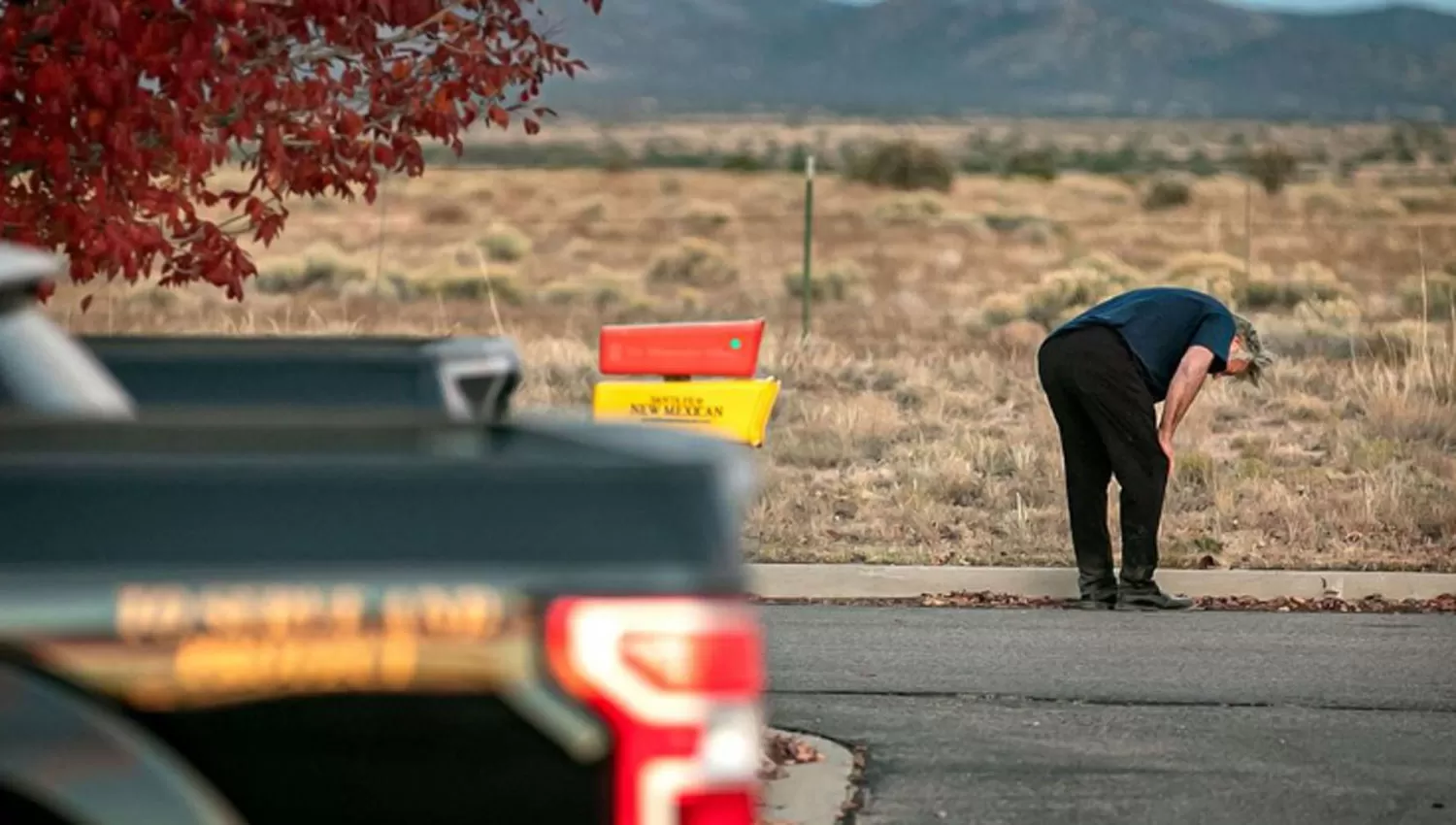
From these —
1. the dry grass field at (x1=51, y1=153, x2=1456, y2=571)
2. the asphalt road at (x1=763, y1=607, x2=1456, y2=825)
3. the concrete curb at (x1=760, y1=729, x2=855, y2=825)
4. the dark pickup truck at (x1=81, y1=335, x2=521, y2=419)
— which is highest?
the dark pickup truck at (x1=81, y1=335, x2=521, y2=419)

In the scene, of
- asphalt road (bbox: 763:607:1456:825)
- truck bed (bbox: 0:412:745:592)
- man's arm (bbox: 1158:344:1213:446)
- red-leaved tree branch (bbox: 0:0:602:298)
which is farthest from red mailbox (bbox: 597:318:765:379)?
truck bed (bbox: 0:412:745:592)

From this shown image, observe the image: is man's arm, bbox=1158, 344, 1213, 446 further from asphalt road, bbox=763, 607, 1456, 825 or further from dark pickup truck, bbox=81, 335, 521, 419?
dark pickup truck, bbox=81, 335, 521, 419

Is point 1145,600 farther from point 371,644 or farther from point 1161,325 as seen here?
point 371,644

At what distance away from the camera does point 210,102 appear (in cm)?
795

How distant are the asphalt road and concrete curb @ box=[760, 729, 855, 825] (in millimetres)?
92

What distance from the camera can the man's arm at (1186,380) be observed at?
10.8 meters

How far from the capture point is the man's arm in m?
10.8

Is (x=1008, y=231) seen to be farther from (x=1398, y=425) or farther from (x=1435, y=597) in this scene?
(x=1435, y=597)

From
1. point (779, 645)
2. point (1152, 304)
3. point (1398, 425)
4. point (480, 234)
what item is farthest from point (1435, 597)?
point (480, 234)

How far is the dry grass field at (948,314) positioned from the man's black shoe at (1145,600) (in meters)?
1.20

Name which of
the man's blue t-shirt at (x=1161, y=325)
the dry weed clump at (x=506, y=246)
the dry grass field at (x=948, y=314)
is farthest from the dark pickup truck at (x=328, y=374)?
the dry weed clump at (x=506, y=246)

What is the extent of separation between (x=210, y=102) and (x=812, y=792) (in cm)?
285

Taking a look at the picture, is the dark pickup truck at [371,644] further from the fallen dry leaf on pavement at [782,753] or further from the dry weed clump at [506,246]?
the dry weed clump at [506,246]

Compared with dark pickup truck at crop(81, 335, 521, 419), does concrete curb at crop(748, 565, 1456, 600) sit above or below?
below
